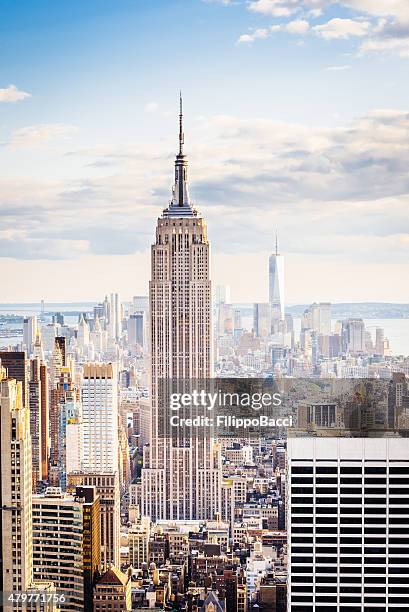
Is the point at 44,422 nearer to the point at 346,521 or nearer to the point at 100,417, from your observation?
the point at 100,417

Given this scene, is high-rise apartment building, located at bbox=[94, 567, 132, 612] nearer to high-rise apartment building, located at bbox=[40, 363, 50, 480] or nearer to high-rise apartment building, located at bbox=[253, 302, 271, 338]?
high-rise apartment building, located at bbox=[40, 363, 50, 480]

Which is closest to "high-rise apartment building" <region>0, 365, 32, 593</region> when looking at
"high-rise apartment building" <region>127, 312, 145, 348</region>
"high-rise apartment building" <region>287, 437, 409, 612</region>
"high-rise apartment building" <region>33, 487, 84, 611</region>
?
"high-rise apartment building" <region>33, 487, 84, 611</region>

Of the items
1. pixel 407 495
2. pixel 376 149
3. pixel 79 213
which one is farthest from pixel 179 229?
pixel 407 495

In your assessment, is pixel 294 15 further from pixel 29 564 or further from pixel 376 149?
pixel 29 564

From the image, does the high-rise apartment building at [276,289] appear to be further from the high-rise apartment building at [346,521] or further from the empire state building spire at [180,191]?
the empire state building spire at [180,191]

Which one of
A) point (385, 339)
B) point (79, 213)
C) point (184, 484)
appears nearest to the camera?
point (385, 339)

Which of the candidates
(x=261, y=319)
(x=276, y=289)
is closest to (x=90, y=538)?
(x=261, y=319)
